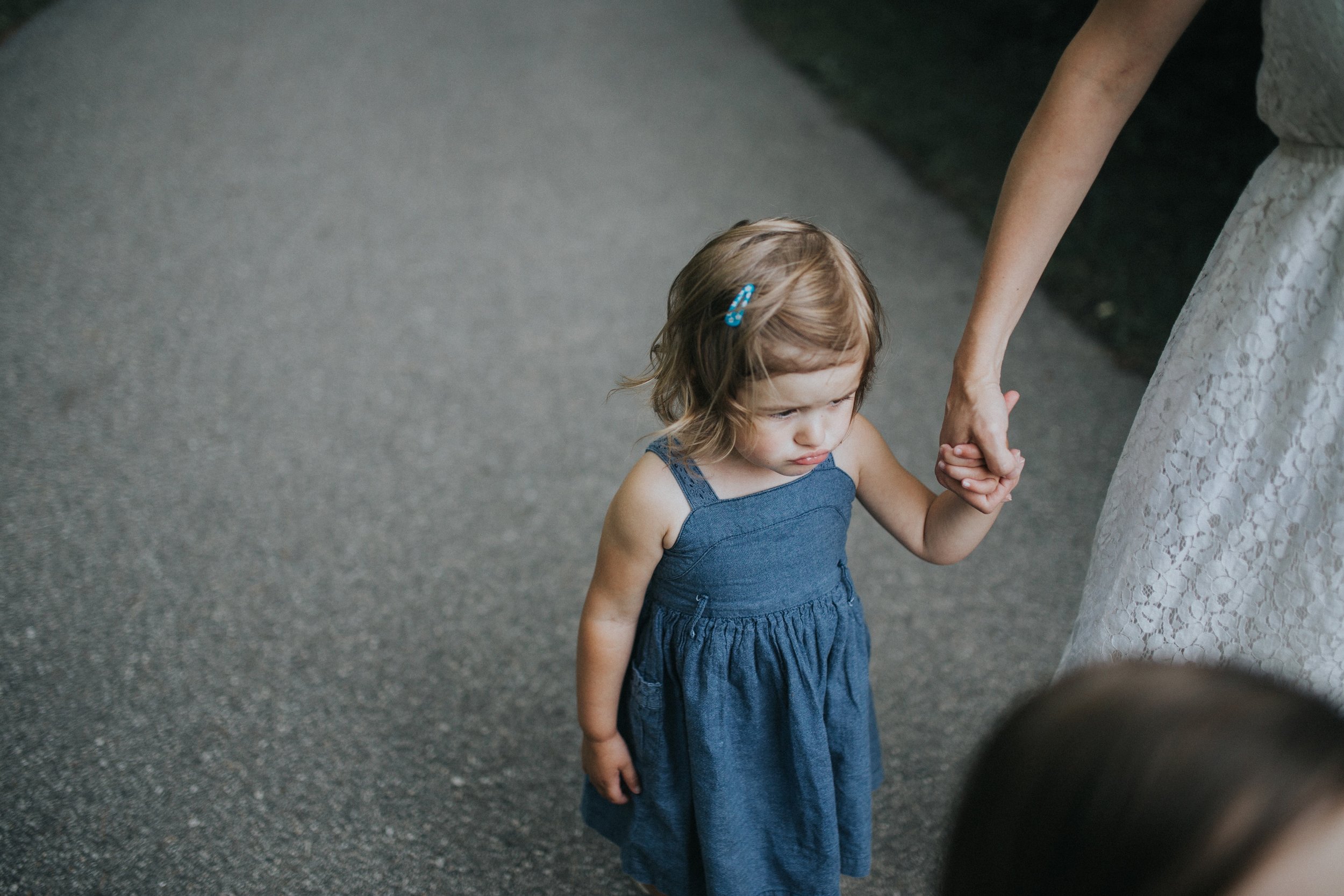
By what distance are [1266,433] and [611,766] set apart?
999mm

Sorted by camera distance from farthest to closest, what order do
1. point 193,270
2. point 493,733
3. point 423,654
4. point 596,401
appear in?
1. point 193,270
2. point 596,401
3. point 423,654
4. point 493,733

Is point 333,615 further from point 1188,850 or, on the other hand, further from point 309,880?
point 1188,850

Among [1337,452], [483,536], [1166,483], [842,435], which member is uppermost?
[1337,452]

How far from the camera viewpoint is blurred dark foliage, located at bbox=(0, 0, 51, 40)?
18.7 feet

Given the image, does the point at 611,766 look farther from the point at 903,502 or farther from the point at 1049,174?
the point at 1049,174

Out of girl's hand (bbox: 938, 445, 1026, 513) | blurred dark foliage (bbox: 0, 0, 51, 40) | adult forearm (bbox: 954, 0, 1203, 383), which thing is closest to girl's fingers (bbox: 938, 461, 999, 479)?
girl's hand (bbox: 938, 445, 1026, 513)

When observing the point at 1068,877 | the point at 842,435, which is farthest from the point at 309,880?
the point at 1068,877

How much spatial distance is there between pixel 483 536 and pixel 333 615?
0.47 m

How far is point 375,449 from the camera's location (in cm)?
297

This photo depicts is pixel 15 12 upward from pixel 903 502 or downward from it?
downward

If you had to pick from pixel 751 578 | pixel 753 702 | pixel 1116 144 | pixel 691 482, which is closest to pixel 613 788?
pixel 753 702

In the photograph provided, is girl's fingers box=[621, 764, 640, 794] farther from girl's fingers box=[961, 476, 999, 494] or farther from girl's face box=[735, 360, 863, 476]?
girl's fingers box=[961, 476, 999, 494]

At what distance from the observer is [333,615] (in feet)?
7.89

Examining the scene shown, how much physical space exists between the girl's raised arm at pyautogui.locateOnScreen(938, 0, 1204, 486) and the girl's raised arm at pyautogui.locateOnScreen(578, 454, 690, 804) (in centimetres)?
37
